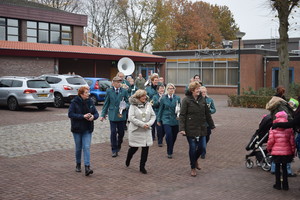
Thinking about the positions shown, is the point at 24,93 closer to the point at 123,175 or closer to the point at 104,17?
the point at 123,175

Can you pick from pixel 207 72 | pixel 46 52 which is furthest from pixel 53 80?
pixel 207 72

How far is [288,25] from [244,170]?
1503 cm

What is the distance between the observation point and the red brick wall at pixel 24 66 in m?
27.0

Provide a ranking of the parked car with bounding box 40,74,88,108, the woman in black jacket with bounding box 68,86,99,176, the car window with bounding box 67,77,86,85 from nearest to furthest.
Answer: the woman in black jacket with bounding box 68,86,99,176
the parked car with bounding box 40,74,88,108
the car window with bounding box 67,77,86,85

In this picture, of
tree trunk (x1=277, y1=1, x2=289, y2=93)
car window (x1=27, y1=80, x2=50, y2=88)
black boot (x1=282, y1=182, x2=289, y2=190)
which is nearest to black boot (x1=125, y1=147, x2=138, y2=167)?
black boot (x1=282, y1=182, x2=289, y2=190)

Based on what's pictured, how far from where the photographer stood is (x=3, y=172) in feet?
25.3

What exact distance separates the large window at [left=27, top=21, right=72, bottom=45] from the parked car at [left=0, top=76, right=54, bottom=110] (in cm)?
1616

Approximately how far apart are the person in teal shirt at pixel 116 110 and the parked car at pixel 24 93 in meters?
10.5

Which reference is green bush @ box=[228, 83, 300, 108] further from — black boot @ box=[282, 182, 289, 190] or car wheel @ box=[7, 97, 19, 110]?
black boot @ box=[282, 182, 289, 190]

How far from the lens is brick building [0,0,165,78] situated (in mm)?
27859

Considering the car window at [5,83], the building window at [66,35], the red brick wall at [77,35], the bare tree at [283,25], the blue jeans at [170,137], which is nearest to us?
the blue jeans at [170,137]

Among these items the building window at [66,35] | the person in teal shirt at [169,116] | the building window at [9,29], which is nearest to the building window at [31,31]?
the building window at [9,29]

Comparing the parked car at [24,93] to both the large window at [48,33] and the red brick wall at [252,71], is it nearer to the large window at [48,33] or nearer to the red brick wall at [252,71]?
the large window at [48,33]

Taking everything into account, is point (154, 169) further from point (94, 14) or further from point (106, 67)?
point (94, 14)
